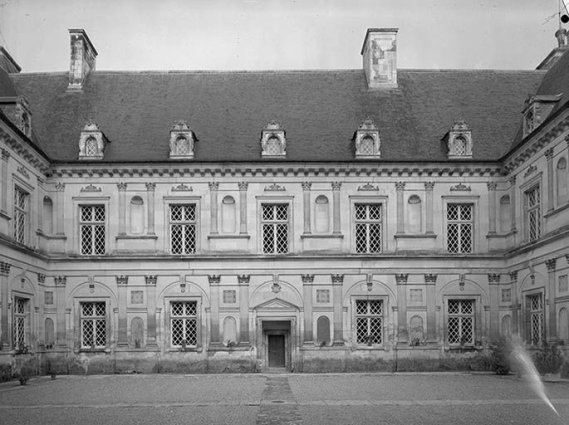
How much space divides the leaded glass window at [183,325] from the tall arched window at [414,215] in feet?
27.9

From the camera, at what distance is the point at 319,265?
2936 centimetres

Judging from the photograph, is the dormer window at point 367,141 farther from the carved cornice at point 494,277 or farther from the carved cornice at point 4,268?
the carved cornice at point 4,268

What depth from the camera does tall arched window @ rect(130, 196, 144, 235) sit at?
2966 centimetres

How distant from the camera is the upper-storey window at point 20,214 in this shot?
1054 inches

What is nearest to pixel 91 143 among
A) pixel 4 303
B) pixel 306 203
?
pixel 4 303

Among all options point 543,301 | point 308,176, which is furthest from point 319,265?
point 543,301

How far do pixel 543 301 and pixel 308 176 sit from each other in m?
9.40

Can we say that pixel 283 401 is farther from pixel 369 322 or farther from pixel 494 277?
pixel 494 277

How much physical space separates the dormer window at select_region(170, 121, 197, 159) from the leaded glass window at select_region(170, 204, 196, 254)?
1906mm

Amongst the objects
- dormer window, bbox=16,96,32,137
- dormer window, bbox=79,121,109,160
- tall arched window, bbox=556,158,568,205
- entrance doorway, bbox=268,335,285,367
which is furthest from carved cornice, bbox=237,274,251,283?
tall arched window, bbox=556,158,568,205

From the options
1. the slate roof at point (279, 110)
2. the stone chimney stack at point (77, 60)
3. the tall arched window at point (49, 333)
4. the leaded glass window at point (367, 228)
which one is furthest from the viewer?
the stone chimney stack at point (77, 60)

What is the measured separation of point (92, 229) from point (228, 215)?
16.8 feet

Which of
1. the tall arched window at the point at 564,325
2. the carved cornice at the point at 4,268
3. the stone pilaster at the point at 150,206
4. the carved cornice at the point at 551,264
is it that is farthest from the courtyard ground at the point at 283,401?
the stone pilaster at the point at 150,206

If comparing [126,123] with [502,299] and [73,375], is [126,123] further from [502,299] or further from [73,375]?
[502,299]
